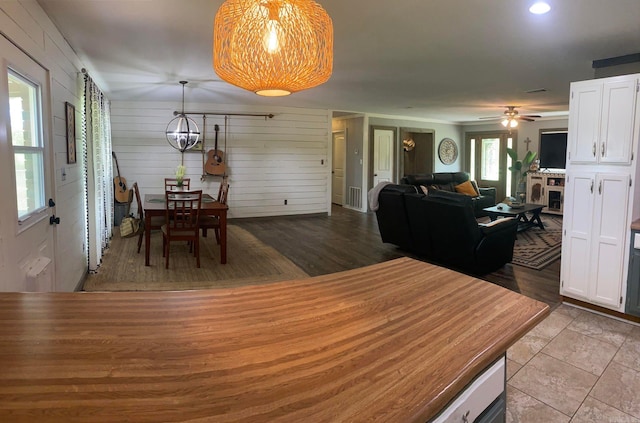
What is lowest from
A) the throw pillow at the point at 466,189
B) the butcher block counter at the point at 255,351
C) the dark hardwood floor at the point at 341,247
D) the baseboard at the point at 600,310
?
the baseboard at the point at 600,310

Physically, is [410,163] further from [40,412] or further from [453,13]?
[40,412]

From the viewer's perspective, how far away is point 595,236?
341 cm

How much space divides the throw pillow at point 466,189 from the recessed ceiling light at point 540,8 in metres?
6.02

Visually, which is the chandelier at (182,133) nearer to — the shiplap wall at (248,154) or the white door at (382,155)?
the shiplap wall at (248,154)

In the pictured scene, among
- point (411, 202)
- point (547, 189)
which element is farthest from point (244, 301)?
point (547, 189)

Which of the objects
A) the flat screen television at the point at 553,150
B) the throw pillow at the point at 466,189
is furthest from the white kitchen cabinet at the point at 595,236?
the flat screen television at the point at 553,150

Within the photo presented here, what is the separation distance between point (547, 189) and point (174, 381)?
979cm

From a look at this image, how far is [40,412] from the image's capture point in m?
0.74

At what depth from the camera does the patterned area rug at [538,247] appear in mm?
4995

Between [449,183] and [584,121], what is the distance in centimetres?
530

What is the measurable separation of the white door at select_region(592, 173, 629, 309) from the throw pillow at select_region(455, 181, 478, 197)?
5.20 meters

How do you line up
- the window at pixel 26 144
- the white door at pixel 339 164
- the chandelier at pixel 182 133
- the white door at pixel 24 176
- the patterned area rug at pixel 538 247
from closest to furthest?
the white door at pixel 24 176
the window at pixel 26 144
the patterned area rug at pixel 538 247
the chandelier at pixel 182 133
the white door at pixel 339 164

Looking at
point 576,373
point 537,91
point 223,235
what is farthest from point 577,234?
point 223,235

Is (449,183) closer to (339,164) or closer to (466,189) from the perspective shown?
(466,189)
